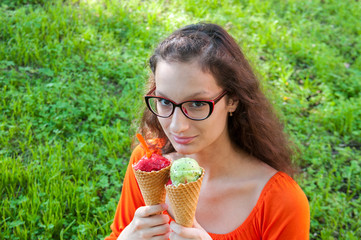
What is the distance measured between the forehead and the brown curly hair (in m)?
0.03

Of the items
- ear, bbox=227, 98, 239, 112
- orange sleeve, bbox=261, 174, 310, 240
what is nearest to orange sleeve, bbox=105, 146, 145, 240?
ear, bbox=227, 98, 239, 112

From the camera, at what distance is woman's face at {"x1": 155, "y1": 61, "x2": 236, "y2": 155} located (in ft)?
6.36

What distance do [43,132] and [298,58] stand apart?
3.40m

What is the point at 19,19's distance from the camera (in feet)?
17.1

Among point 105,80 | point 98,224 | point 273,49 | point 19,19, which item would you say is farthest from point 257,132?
point 19,19

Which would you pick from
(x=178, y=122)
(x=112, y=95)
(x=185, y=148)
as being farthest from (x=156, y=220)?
(x=112, y=95)

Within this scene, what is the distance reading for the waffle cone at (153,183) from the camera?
5.95 feet

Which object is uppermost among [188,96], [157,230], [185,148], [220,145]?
[188,96]

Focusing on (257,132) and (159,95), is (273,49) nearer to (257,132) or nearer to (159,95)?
(257,132)

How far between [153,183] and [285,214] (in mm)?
707

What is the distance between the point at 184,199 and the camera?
5.87 ft

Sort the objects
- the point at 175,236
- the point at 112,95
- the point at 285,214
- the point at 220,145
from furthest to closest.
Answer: the point at 112,95 < the point at 220,145 < the point at 285,214 < the point at 175,236

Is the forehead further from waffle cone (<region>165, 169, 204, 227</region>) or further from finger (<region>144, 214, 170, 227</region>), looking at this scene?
finger (<region>144, 214, 170, 227</region>)

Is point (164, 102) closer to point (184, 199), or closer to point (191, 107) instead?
point (191, 107)
